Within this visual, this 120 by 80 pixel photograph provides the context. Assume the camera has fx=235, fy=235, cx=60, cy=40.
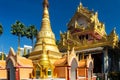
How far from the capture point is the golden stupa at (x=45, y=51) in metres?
19.3

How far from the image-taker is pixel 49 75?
63.4 feet

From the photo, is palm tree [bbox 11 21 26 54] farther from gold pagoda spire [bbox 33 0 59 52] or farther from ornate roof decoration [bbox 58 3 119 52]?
gold pagoda spire [bbox 33 0 59 52]

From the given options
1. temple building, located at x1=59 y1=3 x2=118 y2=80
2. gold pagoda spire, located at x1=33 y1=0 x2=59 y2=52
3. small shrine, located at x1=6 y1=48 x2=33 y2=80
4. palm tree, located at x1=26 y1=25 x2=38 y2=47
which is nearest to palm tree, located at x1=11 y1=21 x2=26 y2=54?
palm tree, located at x1=26 y1=25 x2=38 y2=47

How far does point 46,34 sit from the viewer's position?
75.9 feet

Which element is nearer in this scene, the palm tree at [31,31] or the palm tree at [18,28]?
the palm tree at [18,28]

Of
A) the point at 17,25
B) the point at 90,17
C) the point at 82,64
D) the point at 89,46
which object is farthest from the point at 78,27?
the point at 82,64

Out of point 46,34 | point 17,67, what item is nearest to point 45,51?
point 17,67

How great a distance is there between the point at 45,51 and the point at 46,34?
3421 mm

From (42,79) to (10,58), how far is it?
11.2 feet

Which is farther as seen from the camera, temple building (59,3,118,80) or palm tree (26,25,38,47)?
palm tree (26,25,38,47)

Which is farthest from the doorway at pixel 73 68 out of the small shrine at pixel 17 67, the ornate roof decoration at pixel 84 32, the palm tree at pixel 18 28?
the palm tree at pixel 18 28

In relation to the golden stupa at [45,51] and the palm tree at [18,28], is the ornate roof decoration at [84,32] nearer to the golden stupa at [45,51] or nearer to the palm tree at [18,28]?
the palm tree at [18,28]

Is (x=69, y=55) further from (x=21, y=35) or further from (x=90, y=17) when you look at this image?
(x=21, y=35)

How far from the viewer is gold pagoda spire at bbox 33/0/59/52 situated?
22.7m
